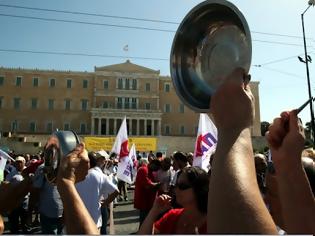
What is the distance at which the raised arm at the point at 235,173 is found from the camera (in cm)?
67

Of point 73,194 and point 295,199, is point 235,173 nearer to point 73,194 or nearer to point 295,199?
point 295,199

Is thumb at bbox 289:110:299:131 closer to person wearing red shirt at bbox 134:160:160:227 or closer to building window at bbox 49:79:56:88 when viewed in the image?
person wearing red shirt at bbox 134:160:160:227

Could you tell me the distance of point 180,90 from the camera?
154cm

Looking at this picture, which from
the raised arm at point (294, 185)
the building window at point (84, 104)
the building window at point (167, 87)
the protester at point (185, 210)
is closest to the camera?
the raised arm at point (294, 185)

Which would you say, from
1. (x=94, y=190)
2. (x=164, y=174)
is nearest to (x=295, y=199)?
(x=94, y=190)

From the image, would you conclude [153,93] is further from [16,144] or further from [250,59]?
[250,59]

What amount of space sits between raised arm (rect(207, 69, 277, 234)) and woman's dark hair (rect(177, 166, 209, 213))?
6.31 feet

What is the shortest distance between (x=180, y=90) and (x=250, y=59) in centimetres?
44

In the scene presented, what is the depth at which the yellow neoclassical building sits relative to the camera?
64812mm

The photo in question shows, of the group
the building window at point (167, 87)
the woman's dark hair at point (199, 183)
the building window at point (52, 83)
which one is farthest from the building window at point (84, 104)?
the woman's dark hair at point (199, 183)

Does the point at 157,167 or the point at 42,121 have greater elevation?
the point at 42,121

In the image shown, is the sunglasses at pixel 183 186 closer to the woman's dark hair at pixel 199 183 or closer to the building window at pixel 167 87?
the woman's dark hair at pixel 199 183

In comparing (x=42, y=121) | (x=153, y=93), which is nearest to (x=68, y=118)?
(x=42, y=121)

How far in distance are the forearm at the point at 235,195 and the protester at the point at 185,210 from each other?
1.64 metres
